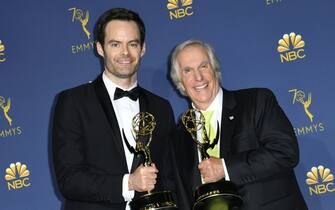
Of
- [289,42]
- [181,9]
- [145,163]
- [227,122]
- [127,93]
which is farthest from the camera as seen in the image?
[181,9]

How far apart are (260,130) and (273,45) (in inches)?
35.0

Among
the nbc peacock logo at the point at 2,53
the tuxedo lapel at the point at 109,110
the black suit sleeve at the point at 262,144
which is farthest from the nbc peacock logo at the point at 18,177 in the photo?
the black suit sleeve at the point at 262,144

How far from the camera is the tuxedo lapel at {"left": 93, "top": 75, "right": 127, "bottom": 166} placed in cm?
248

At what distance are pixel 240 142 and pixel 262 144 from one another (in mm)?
100

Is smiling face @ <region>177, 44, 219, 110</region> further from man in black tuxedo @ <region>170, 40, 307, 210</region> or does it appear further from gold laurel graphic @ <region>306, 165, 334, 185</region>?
gold laurel graphic @ <region>306, 165, 334, 185</region>

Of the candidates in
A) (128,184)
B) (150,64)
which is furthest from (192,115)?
(150,64)

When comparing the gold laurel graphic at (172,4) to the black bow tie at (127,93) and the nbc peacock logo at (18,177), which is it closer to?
A: the black bow tie at (127,93)

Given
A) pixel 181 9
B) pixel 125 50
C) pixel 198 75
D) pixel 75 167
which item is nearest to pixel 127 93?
pixel 125 50

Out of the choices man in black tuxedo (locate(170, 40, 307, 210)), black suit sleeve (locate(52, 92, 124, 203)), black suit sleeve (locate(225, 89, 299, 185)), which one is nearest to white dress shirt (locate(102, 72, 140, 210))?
black suit sleeve (locate(52, 92, 124, 203))

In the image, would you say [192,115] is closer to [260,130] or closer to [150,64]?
[260,130]

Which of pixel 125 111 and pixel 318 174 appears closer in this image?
pixel 125 111

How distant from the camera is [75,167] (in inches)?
94.0

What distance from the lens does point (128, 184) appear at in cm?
231

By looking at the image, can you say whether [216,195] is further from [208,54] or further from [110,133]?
[208,54]
